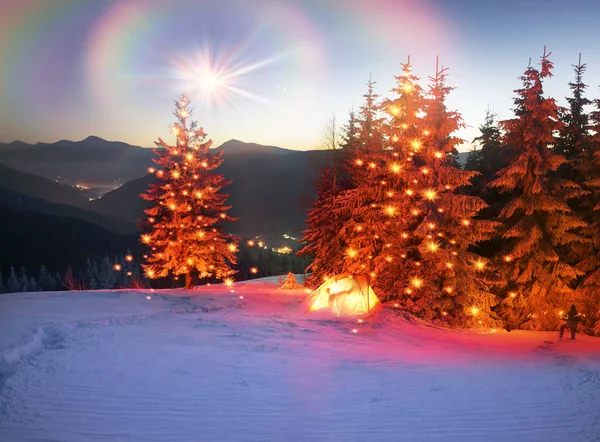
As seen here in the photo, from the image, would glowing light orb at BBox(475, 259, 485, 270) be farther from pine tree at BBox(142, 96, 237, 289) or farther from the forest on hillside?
pine tree at BBox(142, 96, 237, 289)

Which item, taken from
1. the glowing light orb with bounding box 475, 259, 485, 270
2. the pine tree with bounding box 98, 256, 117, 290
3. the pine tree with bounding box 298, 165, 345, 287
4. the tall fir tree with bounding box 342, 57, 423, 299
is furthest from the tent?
the pine tree with bounding box 98, 256, 117, 290

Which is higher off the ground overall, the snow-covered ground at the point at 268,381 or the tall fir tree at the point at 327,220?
the tall fir tree at the point at 327,220

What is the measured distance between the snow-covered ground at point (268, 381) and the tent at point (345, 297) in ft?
8.05

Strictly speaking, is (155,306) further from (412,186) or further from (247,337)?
(412,186)

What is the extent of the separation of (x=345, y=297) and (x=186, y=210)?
35.5ft

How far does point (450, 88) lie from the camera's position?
61.2 ft

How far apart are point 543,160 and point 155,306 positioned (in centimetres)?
1880

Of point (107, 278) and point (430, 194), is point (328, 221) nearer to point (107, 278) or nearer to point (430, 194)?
point (430, 194)

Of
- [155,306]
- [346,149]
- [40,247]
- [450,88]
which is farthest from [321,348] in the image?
[40,247]

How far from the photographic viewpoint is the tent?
732 inches

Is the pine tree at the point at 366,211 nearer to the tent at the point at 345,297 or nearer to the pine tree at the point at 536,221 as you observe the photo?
the tent at the point at 345,297

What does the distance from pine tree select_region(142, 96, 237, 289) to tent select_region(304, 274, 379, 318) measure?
715cm

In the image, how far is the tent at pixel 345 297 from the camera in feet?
61.0

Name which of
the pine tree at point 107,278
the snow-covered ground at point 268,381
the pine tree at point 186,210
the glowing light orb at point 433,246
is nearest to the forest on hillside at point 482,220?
the glowing light orb at point 433,246
